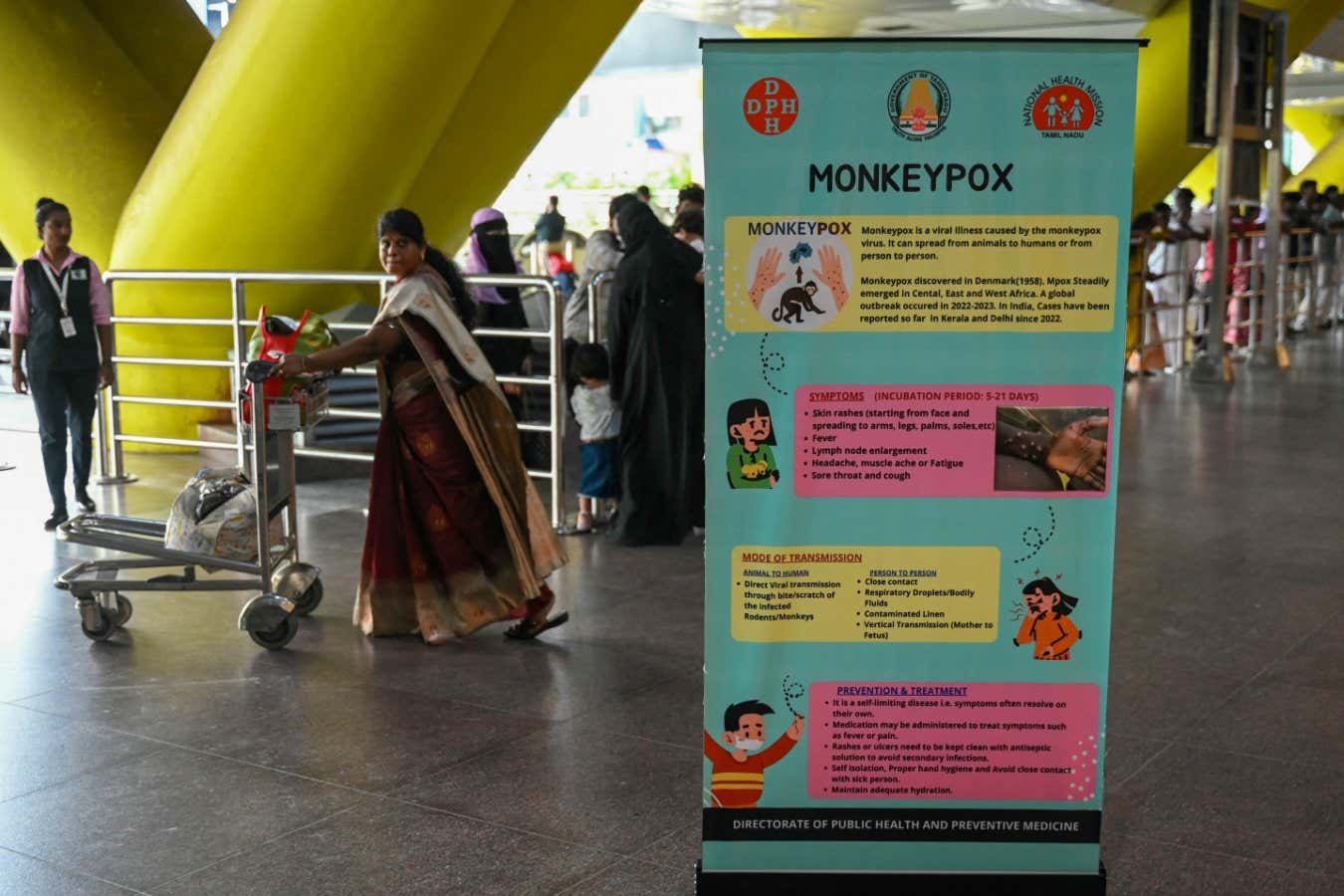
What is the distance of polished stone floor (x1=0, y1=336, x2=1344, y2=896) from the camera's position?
3.66 m

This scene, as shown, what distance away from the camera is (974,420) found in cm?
301

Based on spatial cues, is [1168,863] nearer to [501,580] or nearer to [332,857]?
[332,857]

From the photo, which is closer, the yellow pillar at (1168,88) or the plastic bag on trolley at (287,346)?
the plastic bag on trolley at (287,346)

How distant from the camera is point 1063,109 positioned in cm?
288

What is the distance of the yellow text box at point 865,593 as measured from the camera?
3061mm

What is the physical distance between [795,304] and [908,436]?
350 millimetres

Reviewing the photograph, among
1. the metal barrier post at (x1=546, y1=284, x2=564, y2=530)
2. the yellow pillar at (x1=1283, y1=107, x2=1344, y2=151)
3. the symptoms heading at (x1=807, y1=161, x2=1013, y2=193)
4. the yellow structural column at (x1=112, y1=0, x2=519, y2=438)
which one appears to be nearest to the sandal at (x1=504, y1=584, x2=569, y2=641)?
the metal barrier post at (x1=546, y1=284, x2=564, y2=530)

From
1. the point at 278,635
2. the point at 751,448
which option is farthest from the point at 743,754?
the point at 278,635

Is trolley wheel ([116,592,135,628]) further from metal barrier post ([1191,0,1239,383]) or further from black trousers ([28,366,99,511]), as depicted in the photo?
metal barrier post ([1191,0,1239,383])

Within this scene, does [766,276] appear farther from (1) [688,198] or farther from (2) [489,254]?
(2) [489,254]

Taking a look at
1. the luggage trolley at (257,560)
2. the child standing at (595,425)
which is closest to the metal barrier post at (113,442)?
the child standing at (595,425)

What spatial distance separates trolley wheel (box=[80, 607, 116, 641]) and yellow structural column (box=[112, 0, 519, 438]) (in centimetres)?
428

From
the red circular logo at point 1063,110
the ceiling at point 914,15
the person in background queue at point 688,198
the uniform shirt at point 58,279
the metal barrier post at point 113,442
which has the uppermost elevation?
the ceiling at point 914,15

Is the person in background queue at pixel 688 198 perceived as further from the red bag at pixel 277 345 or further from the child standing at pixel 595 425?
the red bag at pixel 277 345
